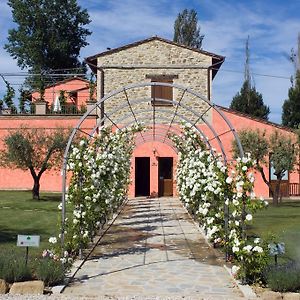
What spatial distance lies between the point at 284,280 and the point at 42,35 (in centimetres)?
3704

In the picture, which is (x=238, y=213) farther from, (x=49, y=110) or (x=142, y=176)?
(x=49, y=110)

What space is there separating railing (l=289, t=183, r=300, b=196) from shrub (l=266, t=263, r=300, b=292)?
19128mm

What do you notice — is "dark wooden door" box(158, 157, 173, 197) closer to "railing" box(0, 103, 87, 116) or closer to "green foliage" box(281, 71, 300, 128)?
"railing" box(0, 103, 87, 116)

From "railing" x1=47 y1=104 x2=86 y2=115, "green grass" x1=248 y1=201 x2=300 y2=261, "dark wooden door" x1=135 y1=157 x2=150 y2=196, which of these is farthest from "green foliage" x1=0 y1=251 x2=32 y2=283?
"railing" x1=47 y1=104 x2=86 y2=115

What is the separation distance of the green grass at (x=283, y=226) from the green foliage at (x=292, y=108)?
16.7m

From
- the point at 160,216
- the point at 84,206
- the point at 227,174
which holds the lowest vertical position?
the point at 160,216

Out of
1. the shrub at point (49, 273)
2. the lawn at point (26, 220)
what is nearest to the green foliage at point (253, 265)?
the shrub at point (49, 273)

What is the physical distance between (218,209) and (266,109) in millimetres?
30555

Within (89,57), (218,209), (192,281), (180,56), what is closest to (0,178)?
(89,57)

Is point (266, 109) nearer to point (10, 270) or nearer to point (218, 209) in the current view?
point (218, 209)

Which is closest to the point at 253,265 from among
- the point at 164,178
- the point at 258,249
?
the point at 258,249

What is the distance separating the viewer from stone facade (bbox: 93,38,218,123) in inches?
928

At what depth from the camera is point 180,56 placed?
2358 centimetres

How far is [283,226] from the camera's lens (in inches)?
511
